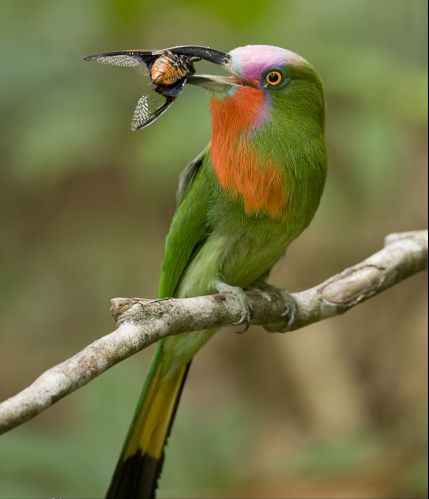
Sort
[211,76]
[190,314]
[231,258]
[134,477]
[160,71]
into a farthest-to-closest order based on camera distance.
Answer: [134,477] < [231,258] < [211,76] < [160,71] < [190,314]

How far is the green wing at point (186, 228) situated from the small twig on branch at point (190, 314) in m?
0.25

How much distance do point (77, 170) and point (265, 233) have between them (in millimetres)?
2681

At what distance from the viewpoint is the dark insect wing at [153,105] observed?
2635 millimetres

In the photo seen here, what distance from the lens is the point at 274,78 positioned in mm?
2867

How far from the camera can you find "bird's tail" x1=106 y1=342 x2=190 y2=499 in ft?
10.1

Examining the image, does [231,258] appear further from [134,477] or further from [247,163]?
[134,477]

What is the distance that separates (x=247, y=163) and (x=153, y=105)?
1.23 ft

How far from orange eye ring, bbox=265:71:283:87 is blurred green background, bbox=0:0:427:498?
725mm

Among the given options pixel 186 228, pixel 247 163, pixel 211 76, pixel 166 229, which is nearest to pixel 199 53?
pixel 211 76

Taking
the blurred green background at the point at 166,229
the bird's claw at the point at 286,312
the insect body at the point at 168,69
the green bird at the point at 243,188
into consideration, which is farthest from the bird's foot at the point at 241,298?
the blurred green background at the point at 166,229

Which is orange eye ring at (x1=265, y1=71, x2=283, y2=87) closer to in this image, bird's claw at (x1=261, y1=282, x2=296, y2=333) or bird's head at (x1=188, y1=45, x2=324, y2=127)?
bird's head at (x1=188, y1=45, x2=324, y2=127)

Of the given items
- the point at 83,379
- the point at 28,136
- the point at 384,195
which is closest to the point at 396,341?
the point at 384,195

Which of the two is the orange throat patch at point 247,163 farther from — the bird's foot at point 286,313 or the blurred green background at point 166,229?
the blurred green background at point 166,229

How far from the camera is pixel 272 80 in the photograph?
287 centimetres
